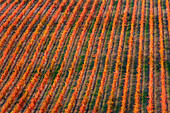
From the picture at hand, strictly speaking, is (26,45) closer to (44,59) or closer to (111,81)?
(44,59)

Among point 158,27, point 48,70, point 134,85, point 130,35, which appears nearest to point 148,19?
point 158,27

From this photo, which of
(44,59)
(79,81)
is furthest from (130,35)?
(44,59)

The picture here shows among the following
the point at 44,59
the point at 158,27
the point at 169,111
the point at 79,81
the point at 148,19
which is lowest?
the point at 169,111

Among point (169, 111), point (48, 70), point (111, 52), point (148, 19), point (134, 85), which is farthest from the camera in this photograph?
point (148, 19)

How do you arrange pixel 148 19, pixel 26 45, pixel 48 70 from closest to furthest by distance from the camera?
pixel 48 70
pixel 26 45
pixel 148 19

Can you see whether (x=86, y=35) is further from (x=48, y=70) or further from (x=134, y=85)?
(x=134, y=85)

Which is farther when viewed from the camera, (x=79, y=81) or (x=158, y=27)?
(x=158, y=27)

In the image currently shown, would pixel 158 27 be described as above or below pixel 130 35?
above
